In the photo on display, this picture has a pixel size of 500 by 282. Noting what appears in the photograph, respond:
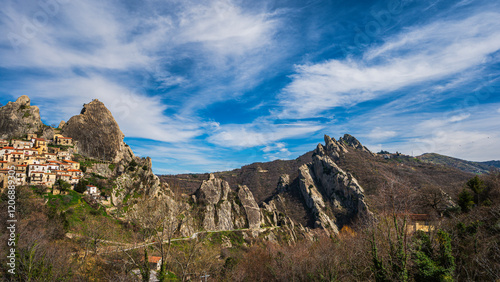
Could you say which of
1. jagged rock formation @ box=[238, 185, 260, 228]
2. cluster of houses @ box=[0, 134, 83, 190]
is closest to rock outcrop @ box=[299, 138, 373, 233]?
jagged rock formation @ box=[238, 185, 260, 228]

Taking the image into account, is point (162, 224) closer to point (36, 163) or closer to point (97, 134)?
point (36, 163)

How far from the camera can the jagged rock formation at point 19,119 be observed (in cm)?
9981

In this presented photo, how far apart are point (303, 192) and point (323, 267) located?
147050mm

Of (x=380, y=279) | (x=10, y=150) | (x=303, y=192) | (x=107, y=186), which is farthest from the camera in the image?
(x=303, y=192)

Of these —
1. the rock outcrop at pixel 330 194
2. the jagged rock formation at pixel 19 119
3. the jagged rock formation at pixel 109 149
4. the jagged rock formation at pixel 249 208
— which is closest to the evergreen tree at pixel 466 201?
the rock outcrop at pixel 330 194

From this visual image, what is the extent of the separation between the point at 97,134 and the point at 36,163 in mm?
39635

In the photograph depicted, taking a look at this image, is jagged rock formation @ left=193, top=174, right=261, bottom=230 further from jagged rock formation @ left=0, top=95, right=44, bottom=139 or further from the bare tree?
jagged rock formation @ left=0, top=95, right=44, bottom=139

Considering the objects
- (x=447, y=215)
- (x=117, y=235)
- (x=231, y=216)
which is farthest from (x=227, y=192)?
(x=447, y=215)

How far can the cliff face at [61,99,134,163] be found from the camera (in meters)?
113

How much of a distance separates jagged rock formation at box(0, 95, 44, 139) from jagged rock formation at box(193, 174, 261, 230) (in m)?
82.0

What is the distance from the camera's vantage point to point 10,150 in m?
79.8

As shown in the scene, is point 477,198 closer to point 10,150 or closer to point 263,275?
point 263,275

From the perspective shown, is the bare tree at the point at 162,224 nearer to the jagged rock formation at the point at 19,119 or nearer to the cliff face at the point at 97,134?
the cliff face at the point at 97,134

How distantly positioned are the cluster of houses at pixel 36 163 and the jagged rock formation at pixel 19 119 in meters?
11.0
